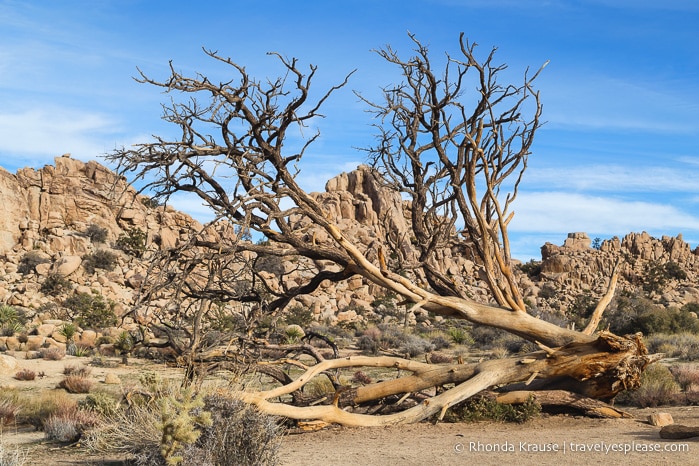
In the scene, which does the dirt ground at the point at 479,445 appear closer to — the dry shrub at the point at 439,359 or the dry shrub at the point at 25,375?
the dry shrub at the point at 25,375

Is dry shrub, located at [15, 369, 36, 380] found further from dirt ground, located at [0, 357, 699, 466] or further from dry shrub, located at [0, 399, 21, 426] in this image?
dirt ground, located at [0, 357, 699, 466]

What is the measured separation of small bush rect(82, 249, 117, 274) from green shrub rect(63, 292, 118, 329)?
6.02 metres

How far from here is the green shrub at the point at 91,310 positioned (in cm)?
3088

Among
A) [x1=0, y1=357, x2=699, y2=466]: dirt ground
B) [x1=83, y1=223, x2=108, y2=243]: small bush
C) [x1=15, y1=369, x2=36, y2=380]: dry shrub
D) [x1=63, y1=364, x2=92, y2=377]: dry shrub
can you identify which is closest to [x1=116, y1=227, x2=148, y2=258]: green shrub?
[x1=83, y1=223, x2=108, y2=243]: small bush

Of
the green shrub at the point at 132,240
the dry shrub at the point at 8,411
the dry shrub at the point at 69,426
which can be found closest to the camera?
the dry shrub at the point at 69,426

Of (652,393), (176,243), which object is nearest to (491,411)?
(652,393)

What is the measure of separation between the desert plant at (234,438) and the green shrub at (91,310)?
2470cm

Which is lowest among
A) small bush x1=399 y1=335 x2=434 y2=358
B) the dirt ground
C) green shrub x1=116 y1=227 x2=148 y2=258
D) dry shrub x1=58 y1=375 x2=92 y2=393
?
the dirt ground

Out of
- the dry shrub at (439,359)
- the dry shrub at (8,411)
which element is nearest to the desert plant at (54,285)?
the dry shrub at (439,359)

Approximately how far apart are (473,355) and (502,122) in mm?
12745

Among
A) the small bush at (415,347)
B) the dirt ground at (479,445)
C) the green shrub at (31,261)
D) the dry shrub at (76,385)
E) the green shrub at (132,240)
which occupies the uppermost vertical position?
the green shrub at (132,240)

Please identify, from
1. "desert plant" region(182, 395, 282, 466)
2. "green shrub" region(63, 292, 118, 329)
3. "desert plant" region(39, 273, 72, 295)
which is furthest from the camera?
"desert plant" region(39, 273, 72, 295)

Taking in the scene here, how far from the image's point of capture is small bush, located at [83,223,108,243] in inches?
1921

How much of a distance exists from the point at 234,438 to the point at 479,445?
10.4 ft
